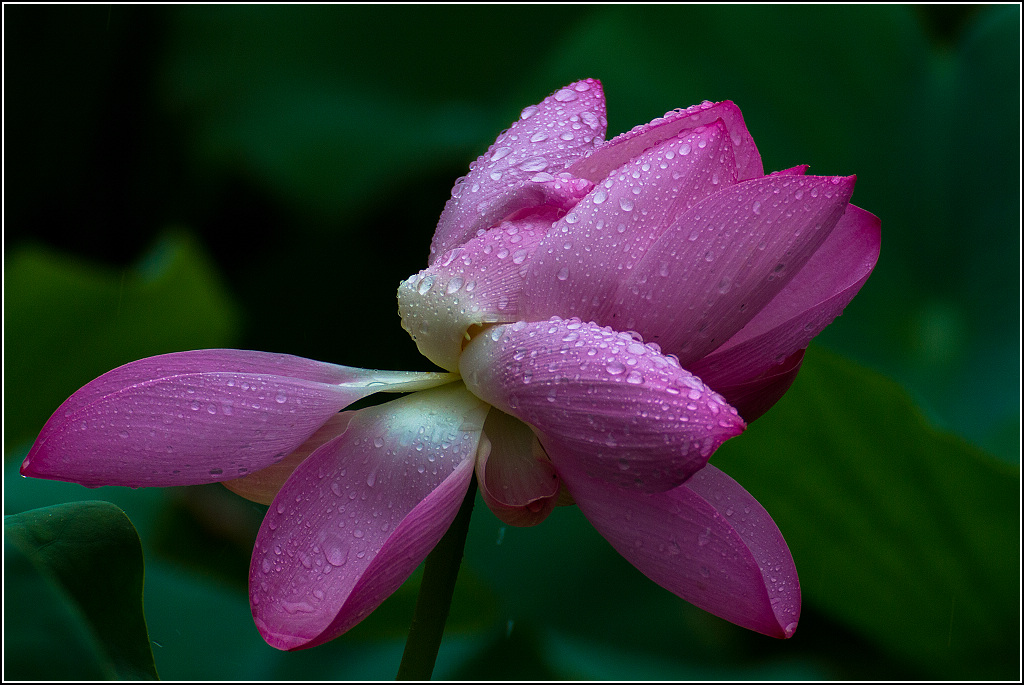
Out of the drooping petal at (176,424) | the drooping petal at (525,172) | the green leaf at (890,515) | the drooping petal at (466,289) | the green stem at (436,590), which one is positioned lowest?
the green leaf at (890,515)

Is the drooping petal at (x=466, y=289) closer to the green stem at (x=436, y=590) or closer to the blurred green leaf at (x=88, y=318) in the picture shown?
the green stem at (x=436, y=590)

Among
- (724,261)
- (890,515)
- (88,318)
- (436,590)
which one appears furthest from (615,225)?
(88,318)

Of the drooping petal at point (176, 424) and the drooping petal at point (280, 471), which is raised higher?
the drooping petal at point (176, 424)

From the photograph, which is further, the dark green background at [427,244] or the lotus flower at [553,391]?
the dark green background at [427,244]

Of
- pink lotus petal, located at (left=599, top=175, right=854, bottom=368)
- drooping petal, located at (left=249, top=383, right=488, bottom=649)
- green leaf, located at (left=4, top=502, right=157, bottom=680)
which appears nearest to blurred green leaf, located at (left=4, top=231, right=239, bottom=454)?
green leaf, located at (left=4, top=502, right=157, bottom=680)

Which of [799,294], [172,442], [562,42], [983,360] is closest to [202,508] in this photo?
[172,442]

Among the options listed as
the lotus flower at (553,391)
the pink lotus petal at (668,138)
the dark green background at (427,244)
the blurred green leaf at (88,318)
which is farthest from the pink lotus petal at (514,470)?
the blurred green leaf at (88,318)

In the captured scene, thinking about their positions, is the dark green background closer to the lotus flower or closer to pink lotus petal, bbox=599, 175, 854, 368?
the lotus flower
